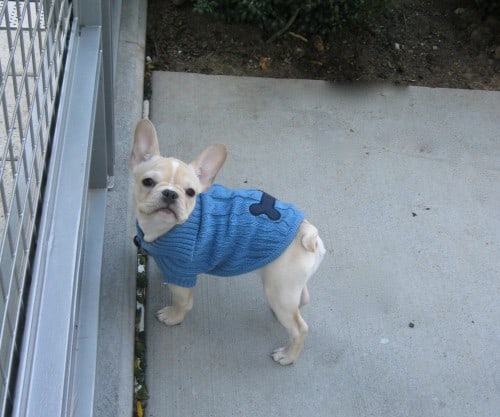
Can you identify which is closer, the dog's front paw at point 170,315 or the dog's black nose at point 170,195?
the dog's black nose at point 170,195

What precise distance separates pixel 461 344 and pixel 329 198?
44.3 inches

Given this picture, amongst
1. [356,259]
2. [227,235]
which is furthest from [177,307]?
[356,259]

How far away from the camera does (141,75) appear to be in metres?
4.43

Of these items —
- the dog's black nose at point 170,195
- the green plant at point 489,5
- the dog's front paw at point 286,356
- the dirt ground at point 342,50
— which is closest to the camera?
the dog's black nose at point 170,195

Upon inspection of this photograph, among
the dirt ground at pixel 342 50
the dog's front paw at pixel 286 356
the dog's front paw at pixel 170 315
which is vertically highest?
the dirt ground at pixel 342 50

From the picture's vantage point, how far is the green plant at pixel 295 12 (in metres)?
4.67

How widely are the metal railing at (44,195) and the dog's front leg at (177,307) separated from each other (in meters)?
0.38

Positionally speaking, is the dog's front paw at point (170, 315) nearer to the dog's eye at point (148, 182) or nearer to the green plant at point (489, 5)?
the dog's eye at point (148, 182)

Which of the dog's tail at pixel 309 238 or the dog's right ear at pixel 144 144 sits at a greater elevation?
the dog's right ear at pixel 144 144

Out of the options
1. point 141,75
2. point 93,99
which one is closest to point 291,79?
point 141,75

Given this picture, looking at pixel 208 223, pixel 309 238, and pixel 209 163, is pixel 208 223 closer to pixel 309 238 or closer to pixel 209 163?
pixel 209 163

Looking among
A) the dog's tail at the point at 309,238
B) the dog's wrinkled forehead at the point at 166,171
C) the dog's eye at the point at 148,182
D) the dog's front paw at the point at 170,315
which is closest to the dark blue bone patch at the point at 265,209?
the dog's tail at the point at 309,238

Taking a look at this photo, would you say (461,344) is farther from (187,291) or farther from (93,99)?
(93,99)

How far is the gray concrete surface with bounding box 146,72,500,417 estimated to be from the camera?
3.19m
